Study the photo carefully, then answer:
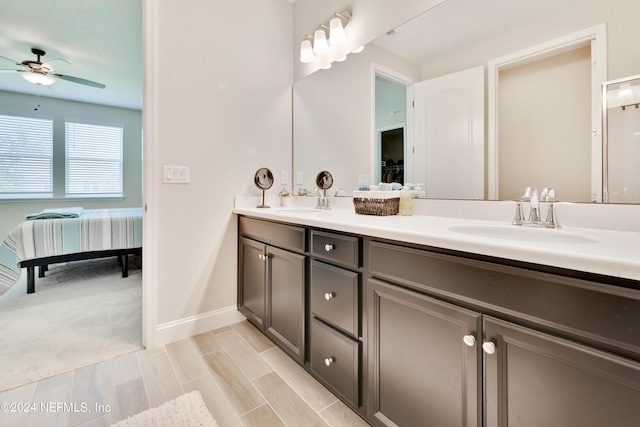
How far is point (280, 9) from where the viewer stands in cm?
232

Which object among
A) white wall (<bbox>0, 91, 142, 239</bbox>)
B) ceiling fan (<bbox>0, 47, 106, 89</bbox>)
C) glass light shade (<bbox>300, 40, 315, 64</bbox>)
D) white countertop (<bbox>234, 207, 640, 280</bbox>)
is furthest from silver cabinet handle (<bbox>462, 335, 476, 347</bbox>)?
white wall (<bbox>0, 91, 142, 239</bbox>)

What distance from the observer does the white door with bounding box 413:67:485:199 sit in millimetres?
1312

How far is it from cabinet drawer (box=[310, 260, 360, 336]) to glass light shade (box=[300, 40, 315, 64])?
1631 mm

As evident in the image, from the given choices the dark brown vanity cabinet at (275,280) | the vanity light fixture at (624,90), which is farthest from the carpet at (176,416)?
the vanity light fixture at (624,90)

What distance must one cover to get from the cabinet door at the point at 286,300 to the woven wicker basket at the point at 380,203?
443mm

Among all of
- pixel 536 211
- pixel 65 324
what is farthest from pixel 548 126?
pixel 65 324

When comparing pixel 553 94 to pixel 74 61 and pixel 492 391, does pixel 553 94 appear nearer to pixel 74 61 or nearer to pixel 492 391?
pixel 492 391

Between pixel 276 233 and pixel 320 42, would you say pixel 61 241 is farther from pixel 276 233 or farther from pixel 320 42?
pixel 320 42

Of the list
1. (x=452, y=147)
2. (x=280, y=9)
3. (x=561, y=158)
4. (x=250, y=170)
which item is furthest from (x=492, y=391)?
(x=280, y=9)

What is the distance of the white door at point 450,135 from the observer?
1.31 meters

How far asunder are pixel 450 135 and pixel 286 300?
1.20 m

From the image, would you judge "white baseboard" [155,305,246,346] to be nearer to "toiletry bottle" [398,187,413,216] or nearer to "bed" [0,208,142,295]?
"toiletry bottle" [398,187,413,216]

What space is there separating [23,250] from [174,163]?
7.10 feet

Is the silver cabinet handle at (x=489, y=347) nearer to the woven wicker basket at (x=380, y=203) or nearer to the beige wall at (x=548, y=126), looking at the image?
the beige wall at (x=548, y=126)
